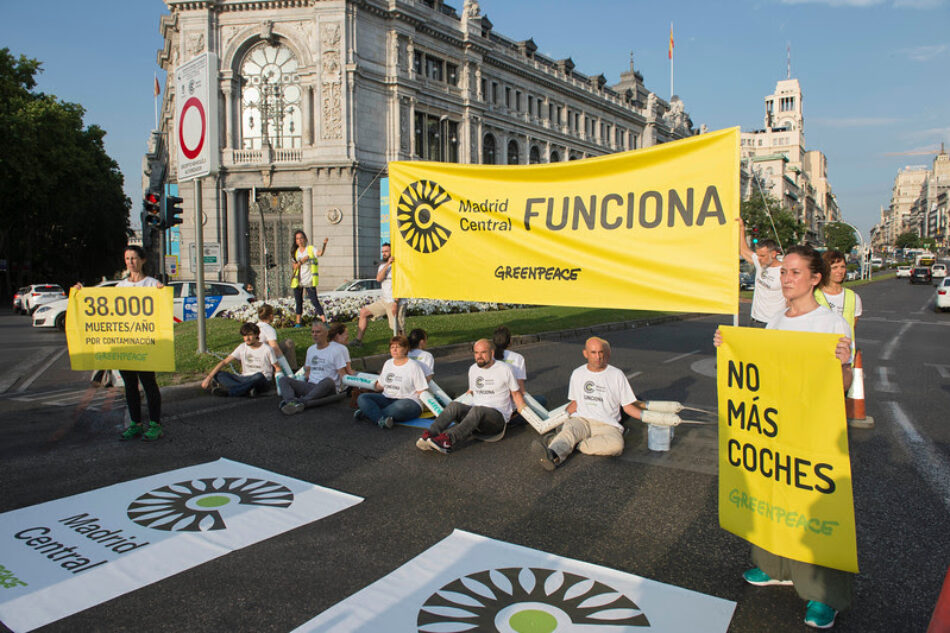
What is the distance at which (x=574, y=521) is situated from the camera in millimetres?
4492

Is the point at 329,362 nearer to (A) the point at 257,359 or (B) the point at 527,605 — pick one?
(A) the point at 257,359

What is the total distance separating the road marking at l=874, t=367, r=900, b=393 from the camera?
965 centimetres

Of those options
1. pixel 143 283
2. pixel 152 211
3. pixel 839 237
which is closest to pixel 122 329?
pixel 143 283

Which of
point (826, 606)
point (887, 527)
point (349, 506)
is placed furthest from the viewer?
point (349, 506)

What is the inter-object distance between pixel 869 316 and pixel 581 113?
128 feet

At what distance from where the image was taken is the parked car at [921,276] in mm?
59062

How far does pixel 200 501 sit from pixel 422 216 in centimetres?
398

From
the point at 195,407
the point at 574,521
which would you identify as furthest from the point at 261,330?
the point at 574,521

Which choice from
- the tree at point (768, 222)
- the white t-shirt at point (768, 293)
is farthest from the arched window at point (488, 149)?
the white t-shirt at point (768, 293)

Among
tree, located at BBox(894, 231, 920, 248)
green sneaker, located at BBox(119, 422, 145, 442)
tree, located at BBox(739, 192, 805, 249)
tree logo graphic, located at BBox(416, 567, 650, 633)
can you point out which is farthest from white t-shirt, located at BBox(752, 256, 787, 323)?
tree, located at BBox(894, 231, 920, 248)

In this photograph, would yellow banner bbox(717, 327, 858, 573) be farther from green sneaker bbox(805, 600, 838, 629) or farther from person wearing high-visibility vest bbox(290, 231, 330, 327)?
person wearing high-visibility vest bbox(290, 231, 330, 327)

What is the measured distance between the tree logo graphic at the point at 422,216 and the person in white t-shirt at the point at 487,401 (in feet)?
4.75

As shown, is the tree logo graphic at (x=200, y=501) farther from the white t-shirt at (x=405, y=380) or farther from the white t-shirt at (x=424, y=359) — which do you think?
the white t-shirt at (x=424, y=359)

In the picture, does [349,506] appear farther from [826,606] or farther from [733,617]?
[826,606]
